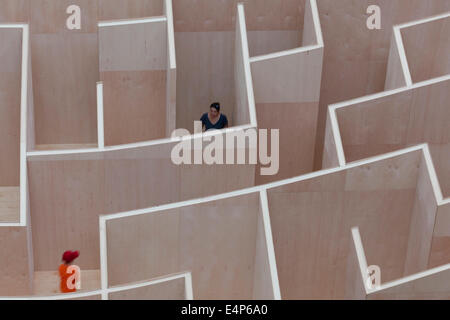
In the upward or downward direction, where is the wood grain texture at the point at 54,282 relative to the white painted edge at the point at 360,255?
downward

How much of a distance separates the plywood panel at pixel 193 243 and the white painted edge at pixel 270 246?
80mm

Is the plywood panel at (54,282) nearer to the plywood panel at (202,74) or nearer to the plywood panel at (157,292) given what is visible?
the plywood panel at (157,292)

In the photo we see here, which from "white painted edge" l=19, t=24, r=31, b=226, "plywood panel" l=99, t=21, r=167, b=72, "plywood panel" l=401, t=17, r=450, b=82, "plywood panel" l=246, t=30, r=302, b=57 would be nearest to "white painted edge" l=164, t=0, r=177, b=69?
"plywood panel" l=99, t=21, r=167, b=72

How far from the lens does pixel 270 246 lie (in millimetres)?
6992

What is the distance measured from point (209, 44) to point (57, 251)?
2.91 meters

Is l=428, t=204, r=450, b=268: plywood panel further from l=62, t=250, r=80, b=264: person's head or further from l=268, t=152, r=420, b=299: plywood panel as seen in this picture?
l=62, t=250, r=80, b=264: person's head

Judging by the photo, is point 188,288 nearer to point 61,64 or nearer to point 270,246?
point 270,246

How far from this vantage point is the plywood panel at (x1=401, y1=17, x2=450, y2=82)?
9.07m

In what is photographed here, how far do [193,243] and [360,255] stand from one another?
1.36 meters

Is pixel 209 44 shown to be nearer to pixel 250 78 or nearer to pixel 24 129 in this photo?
pixel 250 78

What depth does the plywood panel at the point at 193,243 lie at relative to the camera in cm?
707

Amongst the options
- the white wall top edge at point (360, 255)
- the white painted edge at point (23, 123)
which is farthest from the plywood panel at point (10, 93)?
the white wall top edge at point (360, 255)

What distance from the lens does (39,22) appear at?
9352 mm

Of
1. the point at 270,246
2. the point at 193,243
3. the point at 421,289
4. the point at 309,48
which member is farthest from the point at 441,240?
the point at 309,48
